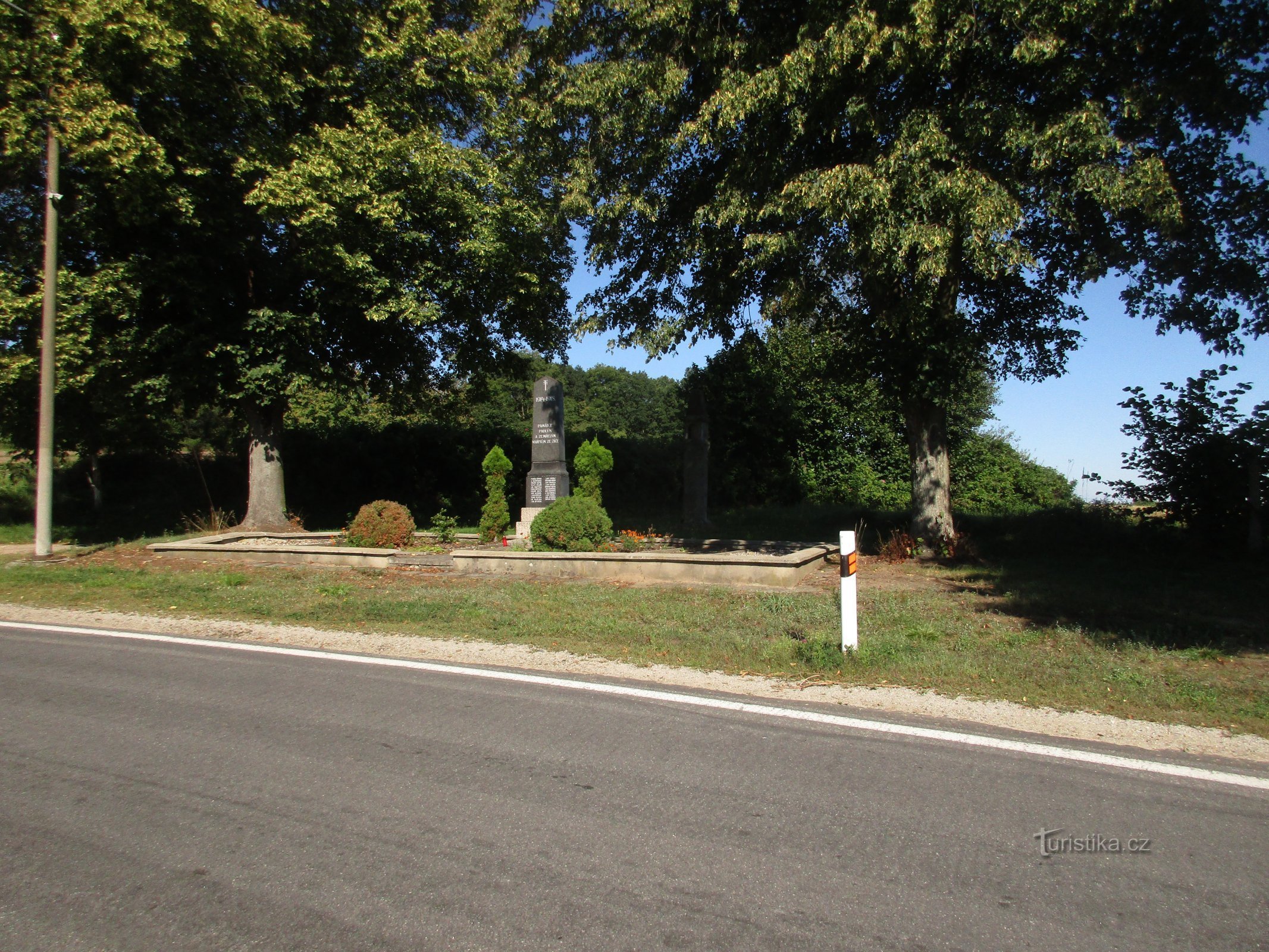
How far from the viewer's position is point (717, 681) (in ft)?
20.9

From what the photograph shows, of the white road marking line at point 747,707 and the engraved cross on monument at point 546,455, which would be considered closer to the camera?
the white road marking line at point 747,707

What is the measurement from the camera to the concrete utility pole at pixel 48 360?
42.6 ft

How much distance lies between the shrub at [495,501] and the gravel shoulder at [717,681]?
252 inches

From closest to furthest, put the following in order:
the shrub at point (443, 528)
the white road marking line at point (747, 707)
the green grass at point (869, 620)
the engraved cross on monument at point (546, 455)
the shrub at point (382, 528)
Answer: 1. the white road marking line at point (747, 707)
2. the green grass at point (869, 620)
3. the shrub at point (382, 528)
4. the shrub at point (443, 528)
5. the engraved cross on monument at point (546, 455)

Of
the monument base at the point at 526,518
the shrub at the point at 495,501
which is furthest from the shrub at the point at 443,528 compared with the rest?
the monument base at the point at 526,518

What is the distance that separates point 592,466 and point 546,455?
124cm

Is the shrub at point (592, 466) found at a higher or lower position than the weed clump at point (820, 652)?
higher

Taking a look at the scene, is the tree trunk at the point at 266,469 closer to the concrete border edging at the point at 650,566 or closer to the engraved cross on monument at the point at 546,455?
the engraved cross on monument at the point at 546,455

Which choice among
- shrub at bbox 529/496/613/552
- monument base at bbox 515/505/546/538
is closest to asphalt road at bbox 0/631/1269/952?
shrub at bbox 529/496/613/552

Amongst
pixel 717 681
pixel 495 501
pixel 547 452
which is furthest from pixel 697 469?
pixel 717 681

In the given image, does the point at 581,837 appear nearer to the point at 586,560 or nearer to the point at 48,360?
the point at 586,560

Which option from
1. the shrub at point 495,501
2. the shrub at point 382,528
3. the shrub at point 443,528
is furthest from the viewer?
the shrub at point 495,501

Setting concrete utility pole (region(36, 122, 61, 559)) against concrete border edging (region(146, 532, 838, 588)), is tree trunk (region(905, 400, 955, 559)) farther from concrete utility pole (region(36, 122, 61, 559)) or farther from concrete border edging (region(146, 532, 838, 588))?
concrete utility pole (region(36, 122, 61, 559))

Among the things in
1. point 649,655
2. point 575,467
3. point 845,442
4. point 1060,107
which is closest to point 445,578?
point 575,467
